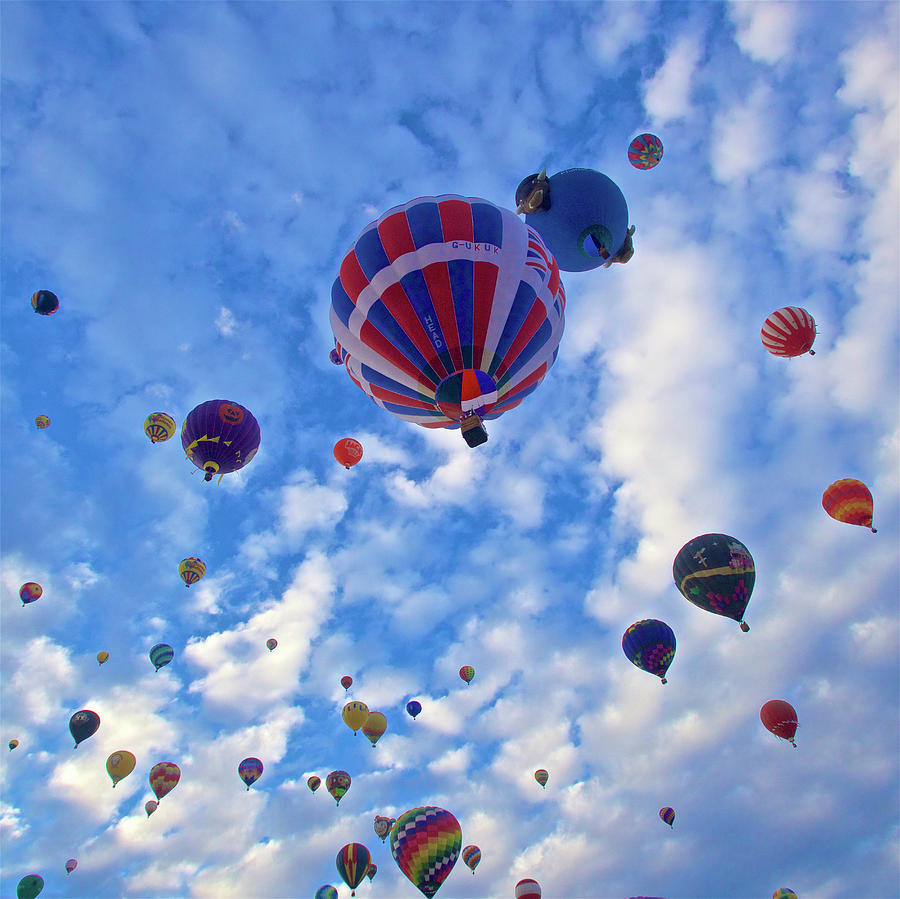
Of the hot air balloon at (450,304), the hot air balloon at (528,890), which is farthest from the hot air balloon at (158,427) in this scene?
the hot air balloon at (528,890)

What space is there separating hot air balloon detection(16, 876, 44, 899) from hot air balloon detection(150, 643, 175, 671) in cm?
1017

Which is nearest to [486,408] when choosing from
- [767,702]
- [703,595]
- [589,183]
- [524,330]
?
[524,330]

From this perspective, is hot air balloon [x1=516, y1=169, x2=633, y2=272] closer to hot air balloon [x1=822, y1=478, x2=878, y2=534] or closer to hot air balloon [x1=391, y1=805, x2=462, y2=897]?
hot air balloon [x1=822, y1=478, x2=878, y2=534]

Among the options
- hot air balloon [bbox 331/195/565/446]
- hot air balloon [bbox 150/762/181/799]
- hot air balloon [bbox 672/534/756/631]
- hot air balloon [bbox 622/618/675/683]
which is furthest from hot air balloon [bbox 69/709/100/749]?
hot air balloon [bbox 672/534/756/631]

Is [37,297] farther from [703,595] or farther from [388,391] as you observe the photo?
[703,595]

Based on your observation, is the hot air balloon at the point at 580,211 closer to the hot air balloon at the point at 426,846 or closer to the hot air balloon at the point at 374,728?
the hot air balloon at the point at 426,846

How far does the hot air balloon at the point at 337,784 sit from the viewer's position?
23880 mm

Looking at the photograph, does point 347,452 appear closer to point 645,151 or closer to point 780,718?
point 645,151

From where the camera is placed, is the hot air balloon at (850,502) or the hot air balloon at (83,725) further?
the hot air balloon at (83,725)

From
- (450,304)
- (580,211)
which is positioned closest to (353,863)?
(450,304)

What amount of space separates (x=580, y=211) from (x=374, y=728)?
22523 millimetres

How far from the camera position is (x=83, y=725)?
2298 cm

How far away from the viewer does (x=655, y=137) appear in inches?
688

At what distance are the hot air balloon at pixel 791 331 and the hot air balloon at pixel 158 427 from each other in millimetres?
23934
